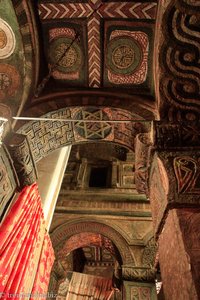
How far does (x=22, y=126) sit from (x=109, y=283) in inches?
294

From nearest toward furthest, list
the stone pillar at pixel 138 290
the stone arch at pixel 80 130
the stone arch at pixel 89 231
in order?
the stone arch at pixel 80 130 < the stone pillar at pixel 138 290 < the stone arch at pixel 89 231

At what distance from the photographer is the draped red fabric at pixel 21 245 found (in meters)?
2.77

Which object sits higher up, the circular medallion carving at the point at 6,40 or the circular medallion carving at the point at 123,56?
the circular medallion carving at the point at 123,56

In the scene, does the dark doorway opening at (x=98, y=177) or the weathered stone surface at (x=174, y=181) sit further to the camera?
the dark doorway opening at (x=98, y=177)

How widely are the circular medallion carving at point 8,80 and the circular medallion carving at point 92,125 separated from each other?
3.41 feet

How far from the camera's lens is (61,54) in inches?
139

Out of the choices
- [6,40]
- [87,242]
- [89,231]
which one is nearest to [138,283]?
[89,231]

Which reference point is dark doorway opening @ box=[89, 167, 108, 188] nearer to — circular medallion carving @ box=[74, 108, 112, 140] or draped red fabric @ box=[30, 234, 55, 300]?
draped red fabric @ box=[30, 234, 55, 300]

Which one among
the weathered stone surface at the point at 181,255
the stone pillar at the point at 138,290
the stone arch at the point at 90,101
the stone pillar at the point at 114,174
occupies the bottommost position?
the weathered stone surface at the point at 181,255

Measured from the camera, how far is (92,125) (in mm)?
3854

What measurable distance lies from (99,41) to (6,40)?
130cm

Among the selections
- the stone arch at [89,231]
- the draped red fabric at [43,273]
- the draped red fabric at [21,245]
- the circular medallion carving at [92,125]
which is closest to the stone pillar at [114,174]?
the stone arch at [89,231]

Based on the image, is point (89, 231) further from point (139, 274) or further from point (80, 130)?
point (80, 130)

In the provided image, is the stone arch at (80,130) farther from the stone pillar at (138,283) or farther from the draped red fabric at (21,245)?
the stone pillar at (138,283)
